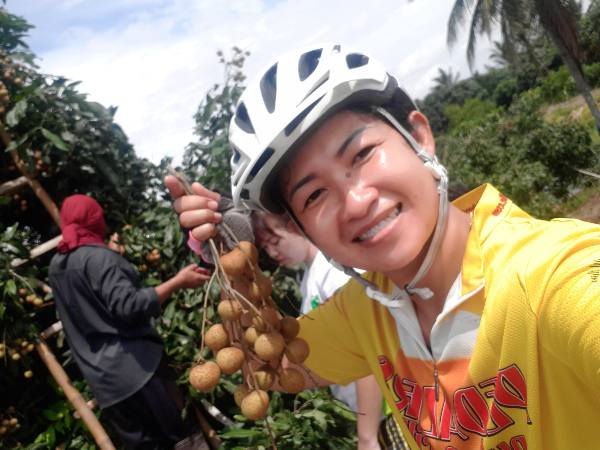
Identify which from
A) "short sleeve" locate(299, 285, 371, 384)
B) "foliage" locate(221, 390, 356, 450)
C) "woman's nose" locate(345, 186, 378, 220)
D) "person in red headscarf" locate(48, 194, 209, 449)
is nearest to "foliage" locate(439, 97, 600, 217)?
"foliage" locate(221, 390, 356, 450)

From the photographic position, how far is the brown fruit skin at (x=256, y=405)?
115 centimetres

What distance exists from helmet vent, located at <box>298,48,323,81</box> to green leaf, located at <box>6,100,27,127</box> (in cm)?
275

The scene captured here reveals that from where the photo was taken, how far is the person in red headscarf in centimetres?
271

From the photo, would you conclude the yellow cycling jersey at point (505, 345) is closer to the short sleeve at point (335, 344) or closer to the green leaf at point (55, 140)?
the short sleeve at point (335, 344)

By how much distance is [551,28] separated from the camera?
48.8 feet

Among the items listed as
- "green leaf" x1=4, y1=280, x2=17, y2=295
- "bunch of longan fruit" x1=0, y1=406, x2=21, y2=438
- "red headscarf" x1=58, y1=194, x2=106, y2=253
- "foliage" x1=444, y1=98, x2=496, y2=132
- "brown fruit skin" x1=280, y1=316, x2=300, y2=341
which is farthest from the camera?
"foliage" x1=444, y1=98, x2=496, y2=132

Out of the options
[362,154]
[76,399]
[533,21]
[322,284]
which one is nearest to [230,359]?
[362,154]

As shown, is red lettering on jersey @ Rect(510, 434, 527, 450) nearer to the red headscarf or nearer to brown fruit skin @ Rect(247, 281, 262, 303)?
brown fruit skin @ Rect(247, 281, 262, 303)

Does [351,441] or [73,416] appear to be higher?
[73,416]

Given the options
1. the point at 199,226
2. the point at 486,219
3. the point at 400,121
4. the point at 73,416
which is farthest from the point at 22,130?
the point at 486,219

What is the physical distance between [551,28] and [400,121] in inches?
660

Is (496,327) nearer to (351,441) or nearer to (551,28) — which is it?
(351,441)

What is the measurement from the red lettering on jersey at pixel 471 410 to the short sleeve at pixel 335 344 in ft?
1.41

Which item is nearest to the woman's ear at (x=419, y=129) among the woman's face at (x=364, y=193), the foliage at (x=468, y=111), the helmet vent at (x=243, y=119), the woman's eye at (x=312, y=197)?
the woman's face at (x=364, y=193)
